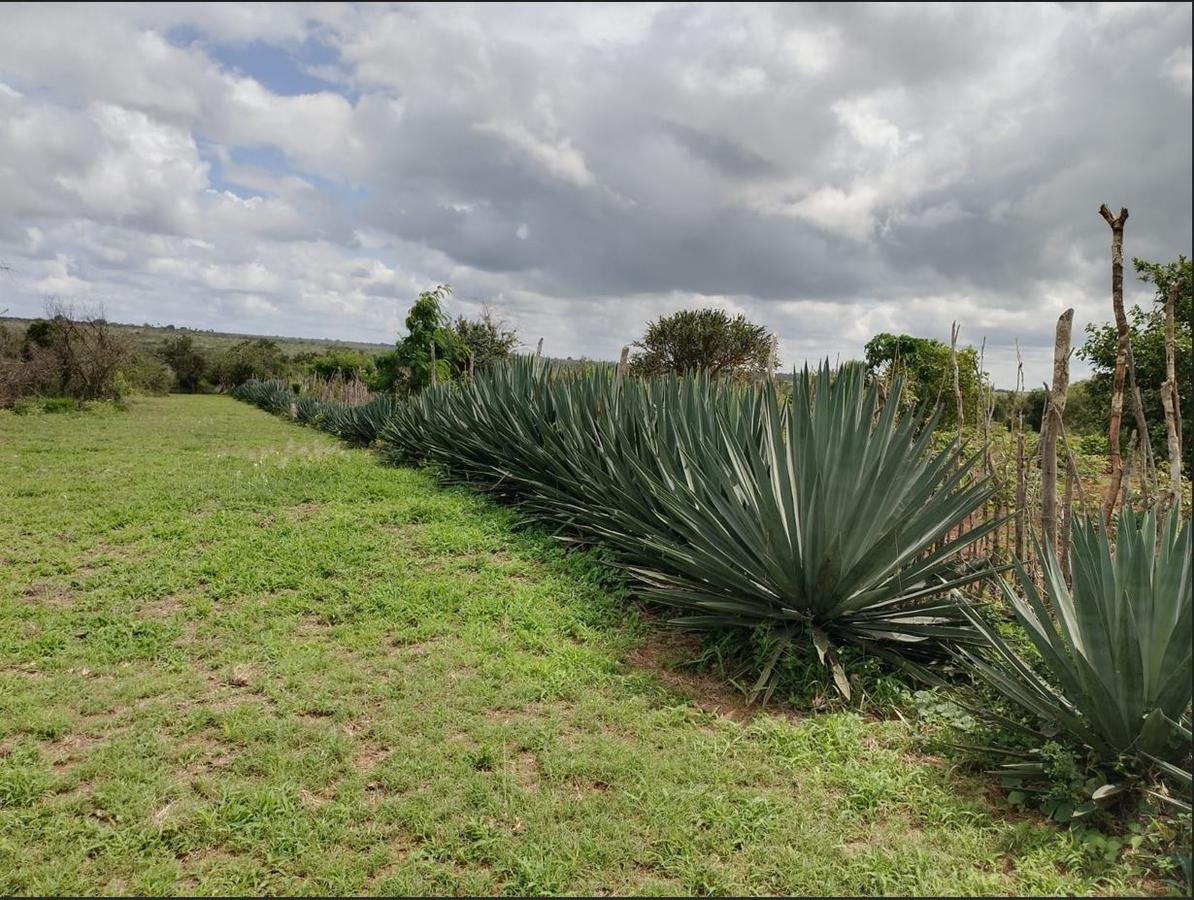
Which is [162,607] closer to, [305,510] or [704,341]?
[305,510]

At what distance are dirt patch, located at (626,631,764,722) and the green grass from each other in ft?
0.25

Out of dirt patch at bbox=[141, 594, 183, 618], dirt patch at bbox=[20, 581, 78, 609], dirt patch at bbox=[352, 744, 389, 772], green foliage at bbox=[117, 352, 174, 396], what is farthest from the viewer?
green foliage at bbox=[117, 352, 174, 396]

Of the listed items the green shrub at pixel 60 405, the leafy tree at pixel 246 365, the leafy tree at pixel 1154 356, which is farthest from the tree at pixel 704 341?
the leafy tree at pixel 246 365

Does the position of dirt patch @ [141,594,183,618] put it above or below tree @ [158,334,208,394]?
below

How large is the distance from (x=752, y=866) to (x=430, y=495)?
6696 mm

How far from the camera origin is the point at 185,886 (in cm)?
240

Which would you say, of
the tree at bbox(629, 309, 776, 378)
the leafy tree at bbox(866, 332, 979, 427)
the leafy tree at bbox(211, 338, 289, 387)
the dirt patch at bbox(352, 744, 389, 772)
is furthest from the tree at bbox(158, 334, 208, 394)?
the dirt patch at bbox(352, 744, 389, 772)

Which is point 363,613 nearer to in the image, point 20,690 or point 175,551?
point 20,690

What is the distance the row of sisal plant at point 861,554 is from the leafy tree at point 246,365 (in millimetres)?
46185

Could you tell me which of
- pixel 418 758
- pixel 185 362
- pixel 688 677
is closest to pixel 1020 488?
pixel 688 677

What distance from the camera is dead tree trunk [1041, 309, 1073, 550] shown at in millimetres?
3674

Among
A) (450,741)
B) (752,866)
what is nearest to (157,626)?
(450,741)

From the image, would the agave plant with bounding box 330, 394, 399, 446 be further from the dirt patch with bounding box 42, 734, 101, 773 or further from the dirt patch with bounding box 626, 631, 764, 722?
the dirt patch with bounding box 42, 734, 101, 773

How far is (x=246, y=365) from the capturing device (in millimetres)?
48219
